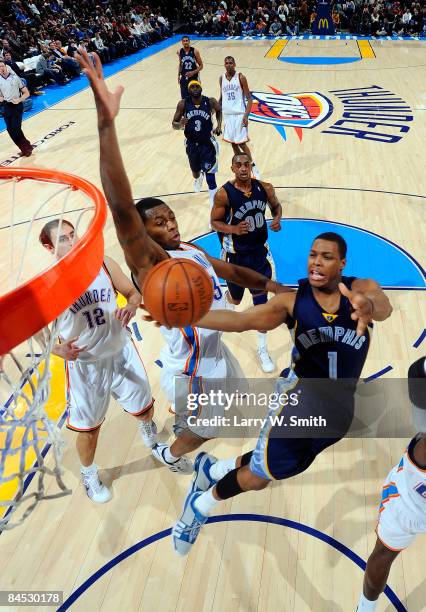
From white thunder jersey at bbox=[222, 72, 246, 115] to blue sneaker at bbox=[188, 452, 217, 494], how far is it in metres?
6.32

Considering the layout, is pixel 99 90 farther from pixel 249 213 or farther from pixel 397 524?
pixel 249 213

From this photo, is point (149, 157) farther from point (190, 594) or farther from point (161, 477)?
point (190, 594)

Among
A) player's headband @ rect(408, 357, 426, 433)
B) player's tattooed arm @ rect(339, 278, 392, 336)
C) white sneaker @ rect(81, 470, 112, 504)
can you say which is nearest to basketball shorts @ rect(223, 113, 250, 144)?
player's tattooed arm @ rect(339, 278, 392, 336)

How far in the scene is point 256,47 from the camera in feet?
63.9

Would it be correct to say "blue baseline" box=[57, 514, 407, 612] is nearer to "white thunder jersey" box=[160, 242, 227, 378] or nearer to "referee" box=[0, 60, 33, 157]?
"white thunder jersey" box=[160, 242, 227, 378]

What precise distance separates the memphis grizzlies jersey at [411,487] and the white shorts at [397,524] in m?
0.02

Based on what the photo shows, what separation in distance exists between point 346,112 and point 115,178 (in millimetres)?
10469

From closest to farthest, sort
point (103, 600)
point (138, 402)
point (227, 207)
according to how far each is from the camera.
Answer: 1. point (103, 600)
2. point (138, 402)
3. point (227, 207)

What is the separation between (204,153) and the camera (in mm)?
6938

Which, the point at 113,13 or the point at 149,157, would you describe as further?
the point at 113,13

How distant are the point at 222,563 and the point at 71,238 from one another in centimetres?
216

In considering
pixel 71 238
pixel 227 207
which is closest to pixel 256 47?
pixel 227 207

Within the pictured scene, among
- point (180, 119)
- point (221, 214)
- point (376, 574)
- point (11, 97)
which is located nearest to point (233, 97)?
point (180, 119)

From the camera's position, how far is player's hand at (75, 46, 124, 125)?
6.24 ft
